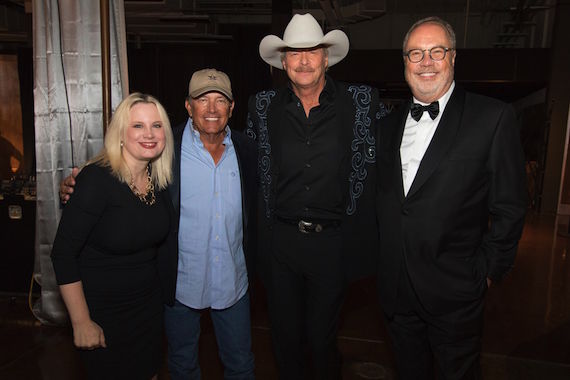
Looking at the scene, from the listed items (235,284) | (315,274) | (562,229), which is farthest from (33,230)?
(562,229)

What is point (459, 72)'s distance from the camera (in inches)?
376

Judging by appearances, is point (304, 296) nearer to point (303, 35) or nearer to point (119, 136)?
point (119, 136)

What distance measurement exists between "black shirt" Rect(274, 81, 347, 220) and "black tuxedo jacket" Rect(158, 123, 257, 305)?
0.57 ft

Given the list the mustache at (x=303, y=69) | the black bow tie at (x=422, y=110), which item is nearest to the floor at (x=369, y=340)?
the black bow tie at (x=422, y=110)

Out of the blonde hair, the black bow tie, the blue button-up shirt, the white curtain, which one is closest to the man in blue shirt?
the blue button-up shirt

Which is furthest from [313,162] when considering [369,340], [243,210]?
[369,340]

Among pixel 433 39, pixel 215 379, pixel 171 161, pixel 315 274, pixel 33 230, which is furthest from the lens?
pixel 33 230

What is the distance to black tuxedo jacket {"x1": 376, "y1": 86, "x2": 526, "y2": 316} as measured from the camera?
5.51 feet

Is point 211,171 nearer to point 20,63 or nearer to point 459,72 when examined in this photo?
point 459,72

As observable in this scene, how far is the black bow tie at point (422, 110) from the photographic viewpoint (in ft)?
5.76

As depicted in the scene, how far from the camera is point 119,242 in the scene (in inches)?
67.7

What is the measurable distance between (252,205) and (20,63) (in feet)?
40.8

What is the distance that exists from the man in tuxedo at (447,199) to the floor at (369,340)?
42.3 inches

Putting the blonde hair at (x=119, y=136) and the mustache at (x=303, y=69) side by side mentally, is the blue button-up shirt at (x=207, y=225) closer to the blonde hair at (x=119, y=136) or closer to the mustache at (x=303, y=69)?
the blonde hair at (x=119, y=136)
